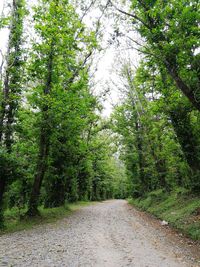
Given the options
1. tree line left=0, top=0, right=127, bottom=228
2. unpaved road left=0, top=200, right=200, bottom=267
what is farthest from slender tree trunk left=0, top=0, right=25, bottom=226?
unpaved road left=0, top=200, right=200, bottom=267

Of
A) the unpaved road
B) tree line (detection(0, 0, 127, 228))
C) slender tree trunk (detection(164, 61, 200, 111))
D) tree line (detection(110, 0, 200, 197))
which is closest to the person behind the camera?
the unpaved road

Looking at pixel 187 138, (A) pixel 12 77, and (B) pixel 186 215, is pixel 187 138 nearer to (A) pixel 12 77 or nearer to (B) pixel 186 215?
(B) pixel 186 215

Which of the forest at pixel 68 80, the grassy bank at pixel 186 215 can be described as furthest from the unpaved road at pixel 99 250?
the forest at pixel 68 80

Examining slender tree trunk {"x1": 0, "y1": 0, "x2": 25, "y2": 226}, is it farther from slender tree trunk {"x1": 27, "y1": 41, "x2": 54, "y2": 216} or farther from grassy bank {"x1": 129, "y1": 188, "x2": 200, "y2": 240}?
grassy bank {"x1": 129, "y1": 188, "x2": 200, "y2": 240}

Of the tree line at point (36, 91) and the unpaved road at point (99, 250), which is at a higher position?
the tree line at point (36, 91)

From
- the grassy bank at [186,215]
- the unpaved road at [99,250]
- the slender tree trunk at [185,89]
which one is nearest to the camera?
the unpaved road at [99,250]

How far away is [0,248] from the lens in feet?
25.6

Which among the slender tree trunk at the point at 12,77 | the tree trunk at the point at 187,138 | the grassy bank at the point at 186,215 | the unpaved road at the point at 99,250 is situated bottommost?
the unpaved road at the point at 99,250

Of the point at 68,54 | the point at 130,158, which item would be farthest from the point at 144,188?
the point at 68,54

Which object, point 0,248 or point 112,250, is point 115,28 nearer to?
point 112,250

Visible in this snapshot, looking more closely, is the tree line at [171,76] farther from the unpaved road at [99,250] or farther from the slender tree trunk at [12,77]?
the slender tree trunk at [12,77]

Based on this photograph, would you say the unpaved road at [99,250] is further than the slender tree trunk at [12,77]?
No

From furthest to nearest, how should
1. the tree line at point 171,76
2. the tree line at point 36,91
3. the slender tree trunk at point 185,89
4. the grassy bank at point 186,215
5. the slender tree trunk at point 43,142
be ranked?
the slender tree trunk at point 43,142 → the tree line at point 36,91 → the slender tree trunk at point 185,89 → the grassy bank at point 186,215 → the tree line at point 171,76

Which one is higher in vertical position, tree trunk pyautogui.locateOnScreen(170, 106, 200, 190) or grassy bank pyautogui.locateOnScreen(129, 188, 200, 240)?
tree trunk pyautogui.locateOnScreen(170, 106, 200, 190)
